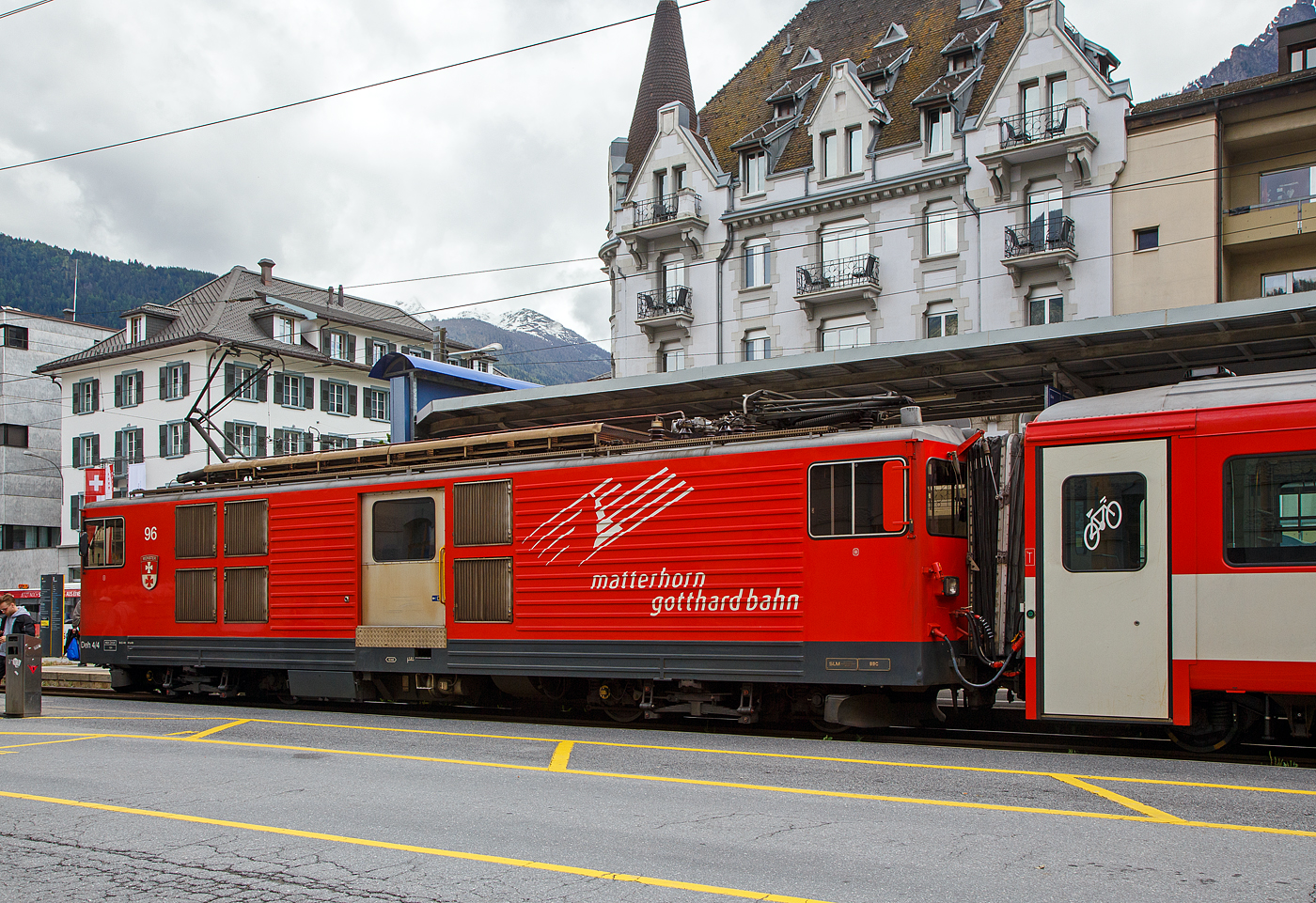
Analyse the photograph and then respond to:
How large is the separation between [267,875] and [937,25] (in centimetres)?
3859

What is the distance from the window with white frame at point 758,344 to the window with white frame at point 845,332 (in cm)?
190

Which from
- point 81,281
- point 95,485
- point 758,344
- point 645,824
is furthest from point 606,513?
point 81,281

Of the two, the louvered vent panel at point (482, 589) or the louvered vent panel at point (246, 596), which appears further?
the louvered vent panel at point (246, 596)

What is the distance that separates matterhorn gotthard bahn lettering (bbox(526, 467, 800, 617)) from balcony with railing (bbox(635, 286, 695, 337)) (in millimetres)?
25912

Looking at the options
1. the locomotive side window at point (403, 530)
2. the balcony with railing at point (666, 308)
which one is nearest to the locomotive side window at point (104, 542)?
the locomotive side window at point (403, 530)

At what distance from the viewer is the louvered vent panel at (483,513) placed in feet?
46.0

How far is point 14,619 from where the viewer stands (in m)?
16.3

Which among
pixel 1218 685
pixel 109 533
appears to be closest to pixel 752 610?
pixel 1218 685

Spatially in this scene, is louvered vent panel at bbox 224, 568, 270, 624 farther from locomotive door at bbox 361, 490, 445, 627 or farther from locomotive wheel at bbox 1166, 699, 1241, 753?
locomotive wheel at bbox 1166, 699, 1241, 753

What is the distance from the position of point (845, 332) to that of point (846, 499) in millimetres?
25210

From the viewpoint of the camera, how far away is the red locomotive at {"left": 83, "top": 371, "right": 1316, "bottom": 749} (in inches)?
377

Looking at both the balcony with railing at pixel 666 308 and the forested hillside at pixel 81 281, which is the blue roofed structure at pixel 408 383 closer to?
the balcony with railing at pixel 666 308

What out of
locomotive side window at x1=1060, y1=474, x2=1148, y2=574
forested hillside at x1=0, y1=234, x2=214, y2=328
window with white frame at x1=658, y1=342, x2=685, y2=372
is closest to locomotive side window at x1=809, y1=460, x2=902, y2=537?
locomotive side window at x1=1060, y1=474, x2=1148, y2=574

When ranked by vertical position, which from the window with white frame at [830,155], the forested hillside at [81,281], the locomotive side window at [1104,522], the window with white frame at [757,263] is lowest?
the locomotive side window at [1104,522]
